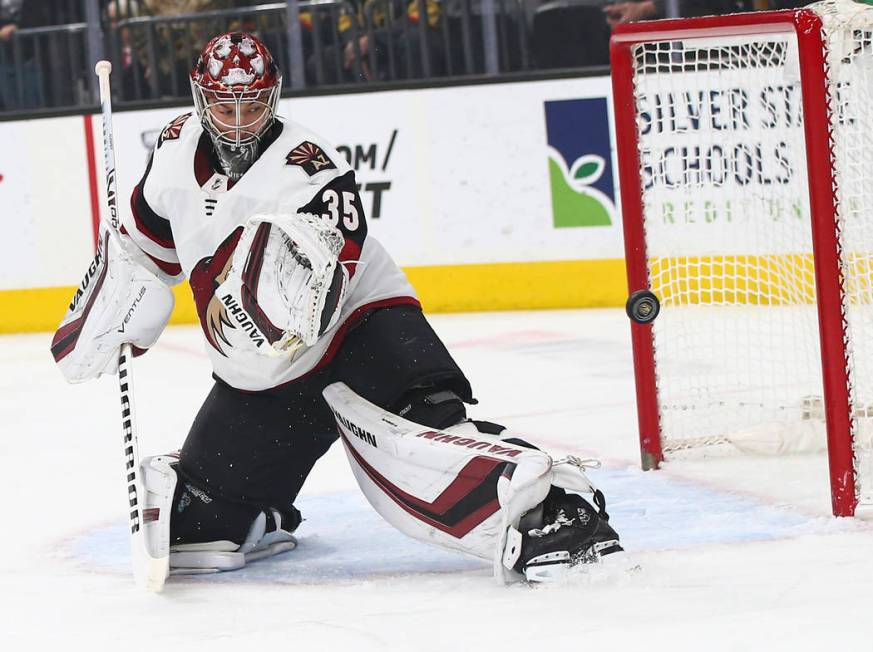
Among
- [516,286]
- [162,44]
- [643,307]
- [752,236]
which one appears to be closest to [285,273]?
[643,307]

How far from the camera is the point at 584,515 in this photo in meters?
2.32

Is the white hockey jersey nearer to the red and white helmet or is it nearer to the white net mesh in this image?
the red and white helmet

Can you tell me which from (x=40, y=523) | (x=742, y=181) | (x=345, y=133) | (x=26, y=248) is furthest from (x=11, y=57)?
(x=40, y=523)

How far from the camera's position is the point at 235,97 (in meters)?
2.40

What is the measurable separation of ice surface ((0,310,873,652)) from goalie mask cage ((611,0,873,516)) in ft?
0.55

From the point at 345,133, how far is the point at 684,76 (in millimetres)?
2919

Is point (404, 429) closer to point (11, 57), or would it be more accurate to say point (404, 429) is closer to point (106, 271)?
point (106, 271)

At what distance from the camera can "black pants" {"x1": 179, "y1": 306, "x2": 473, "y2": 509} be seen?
8.18 feet

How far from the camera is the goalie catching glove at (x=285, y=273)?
226 cm

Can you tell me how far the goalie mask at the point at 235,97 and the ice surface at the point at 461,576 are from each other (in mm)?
690

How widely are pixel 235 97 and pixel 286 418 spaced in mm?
549

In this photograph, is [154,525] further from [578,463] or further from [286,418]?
[578,463]

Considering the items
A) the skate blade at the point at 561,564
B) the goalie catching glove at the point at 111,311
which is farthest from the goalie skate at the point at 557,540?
the goalie catching glove at the point at 111,311

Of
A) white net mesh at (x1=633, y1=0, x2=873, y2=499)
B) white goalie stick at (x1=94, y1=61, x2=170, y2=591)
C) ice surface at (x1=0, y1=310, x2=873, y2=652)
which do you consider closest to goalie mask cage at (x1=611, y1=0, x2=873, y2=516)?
white net mesh at (x1=633, y1=0, x2=873, y2=499)
